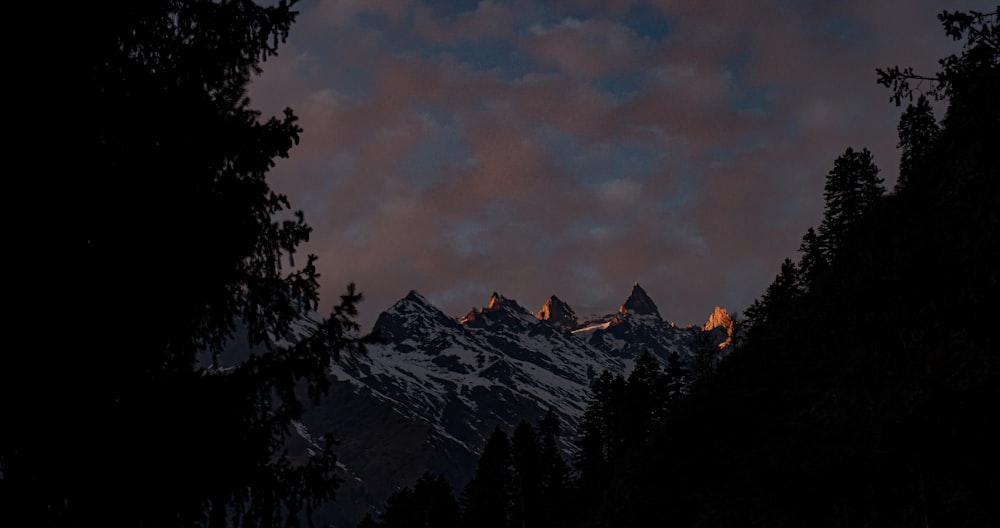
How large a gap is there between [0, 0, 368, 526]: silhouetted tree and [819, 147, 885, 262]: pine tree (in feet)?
247

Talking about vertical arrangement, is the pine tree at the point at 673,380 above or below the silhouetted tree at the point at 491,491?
above

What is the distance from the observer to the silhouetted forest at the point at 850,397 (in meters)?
9.40

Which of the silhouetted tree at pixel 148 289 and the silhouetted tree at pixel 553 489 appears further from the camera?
the silhouetted tree at pixel 553 489

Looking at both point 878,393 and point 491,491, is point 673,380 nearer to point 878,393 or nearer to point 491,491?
point 491,491

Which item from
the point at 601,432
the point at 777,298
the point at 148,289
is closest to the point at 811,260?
the point at 777,298

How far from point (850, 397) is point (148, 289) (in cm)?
4624

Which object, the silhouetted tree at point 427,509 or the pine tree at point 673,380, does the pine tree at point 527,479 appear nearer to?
the silhouetted tree at point 427,509

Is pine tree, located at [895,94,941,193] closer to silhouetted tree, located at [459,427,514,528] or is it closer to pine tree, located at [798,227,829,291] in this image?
pine tree, located at [798,227,829,291]

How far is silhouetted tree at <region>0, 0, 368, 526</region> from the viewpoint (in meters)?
6.56

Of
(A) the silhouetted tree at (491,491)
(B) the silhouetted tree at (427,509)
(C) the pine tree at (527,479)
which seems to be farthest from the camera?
(B) the silhouetted tree at (427,509)

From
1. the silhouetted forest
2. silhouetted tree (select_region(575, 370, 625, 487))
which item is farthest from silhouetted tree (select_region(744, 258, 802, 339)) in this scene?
silhouetted tree (select_region(575, 370, 625, 487))

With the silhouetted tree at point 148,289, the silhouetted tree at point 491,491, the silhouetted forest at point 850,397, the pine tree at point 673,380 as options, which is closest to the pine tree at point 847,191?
the silhouetted forest at point 850,397

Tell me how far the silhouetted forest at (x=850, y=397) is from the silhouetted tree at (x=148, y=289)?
295 inches

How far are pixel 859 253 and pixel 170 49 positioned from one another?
59.7m
